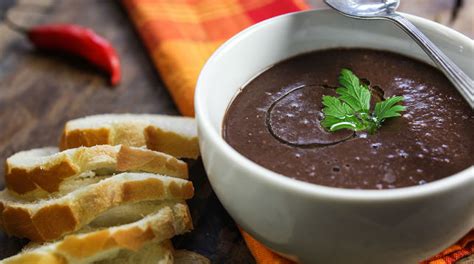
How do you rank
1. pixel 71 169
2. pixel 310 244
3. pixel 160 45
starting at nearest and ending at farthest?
pixel 310 244, pixel 71 169, pixel 160 45

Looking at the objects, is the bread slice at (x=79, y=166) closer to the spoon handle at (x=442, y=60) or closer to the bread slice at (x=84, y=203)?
the bread slice at (x=84, y=203)

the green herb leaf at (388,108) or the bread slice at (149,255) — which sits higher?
the green herb leaf at (388,108)

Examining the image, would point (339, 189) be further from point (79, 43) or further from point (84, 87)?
point (79, 43)

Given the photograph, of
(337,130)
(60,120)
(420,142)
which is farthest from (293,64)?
(60,120)

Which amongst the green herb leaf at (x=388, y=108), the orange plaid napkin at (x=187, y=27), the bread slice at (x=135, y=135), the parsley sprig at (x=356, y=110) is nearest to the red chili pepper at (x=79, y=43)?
the orange plaid napkin at (x=187, y=27)

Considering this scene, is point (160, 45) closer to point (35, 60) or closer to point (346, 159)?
point (35, 60)

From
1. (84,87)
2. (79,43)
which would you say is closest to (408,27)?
(84,87)
